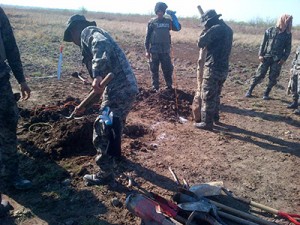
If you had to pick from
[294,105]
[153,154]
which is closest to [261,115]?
[294,105]

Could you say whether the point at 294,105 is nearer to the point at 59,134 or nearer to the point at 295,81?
the point at 295,81

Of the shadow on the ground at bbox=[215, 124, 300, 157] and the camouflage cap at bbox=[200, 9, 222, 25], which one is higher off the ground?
the camouflage cap at bbox=[200, 9, 222, 25]

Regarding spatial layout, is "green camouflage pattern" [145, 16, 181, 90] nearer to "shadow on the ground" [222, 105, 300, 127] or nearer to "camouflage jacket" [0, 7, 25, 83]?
"shadow on the ground" [222, 105, 300, 127]

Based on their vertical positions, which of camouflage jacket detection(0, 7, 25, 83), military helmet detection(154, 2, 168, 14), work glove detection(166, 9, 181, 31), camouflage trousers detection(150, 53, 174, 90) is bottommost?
camouflage trousers detection(150, 53, 174, 90)

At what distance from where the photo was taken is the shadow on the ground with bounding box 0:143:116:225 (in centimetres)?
355

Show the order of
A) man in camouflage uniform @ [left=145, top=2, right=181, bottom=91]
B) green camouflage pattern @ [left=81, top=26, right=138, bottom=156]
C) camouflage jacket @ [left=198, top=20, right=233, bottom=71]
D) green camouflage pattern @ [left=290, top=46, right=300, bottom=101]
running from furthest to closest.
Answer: man in camouflage uniform @ [left=145, top=2, right=181, bottom=91], green camouflage pattern @ [left=290, top=46, right=300, bottom=101], camouflage jacket @ [left=198, top=20, right=233, bottom=71], green camouflage pattern @ [left=81, top=26, right=138, bottom=156]

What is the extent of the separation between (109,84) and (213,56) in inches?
104

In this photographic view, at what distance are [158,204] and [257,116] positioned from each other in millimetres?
4713

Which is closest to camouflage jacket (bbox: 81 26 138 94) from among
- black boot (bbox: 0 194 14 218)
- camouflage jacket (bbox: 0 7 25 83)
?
camouflage jacket (bbox: 0 7 25 83)

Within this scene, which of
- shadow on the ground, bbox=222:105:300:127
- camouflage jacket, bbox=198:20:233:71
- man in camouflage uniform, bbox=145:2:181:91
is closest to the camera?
camouflage jacket, bbox=198:20:233:71

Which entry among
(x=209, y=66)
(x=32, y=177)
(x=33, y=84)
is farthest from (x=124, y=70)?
(x=33, y=84)

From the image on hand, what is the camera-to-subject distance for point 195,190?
373 cm

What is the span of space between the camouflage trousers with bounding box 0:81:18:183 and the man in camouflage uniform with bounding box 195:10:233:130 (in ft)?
11.5

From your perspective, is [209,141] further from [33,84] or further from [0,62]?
[33,84]
